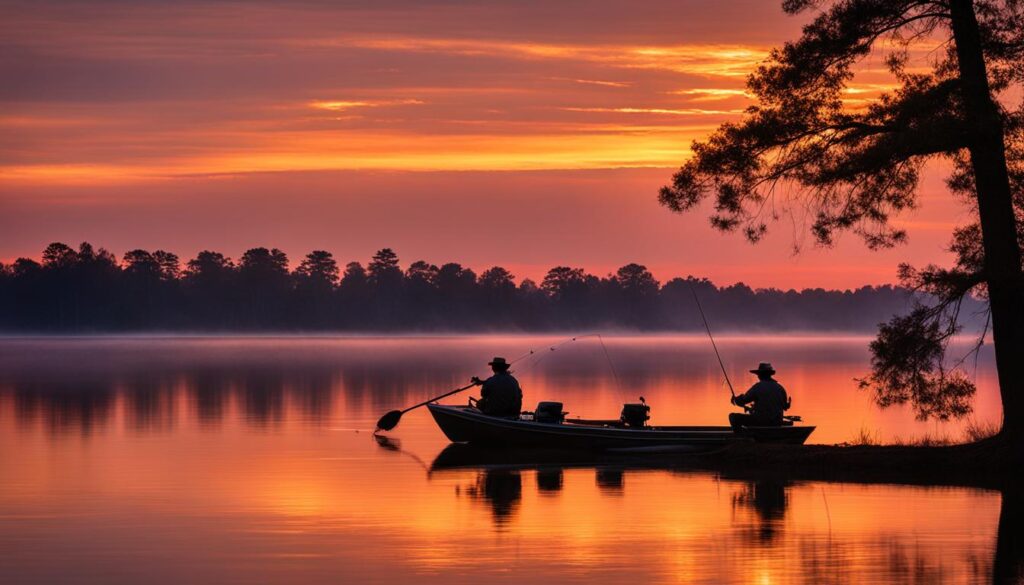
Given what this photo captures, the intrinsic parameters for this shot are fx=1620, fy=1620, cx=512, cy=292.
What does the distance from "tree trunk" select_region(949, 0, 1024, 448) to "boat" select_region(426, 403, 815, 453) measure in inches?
192

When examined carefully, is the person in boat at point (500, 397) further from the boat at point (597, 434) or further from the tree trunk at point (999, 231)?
the tree trunk at point (999, 231)

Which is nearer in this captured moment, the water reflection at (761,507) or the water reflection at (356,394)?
the water reflection at (761,507)

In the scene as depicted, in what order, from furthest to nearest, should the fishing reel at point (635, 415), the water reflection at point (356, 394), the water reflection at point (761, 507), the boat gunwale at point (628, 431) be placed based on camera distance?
the water reflection at point (356, 394), the fishing reel at point (635, 415), the boat gunwale at point (628, 431), the water reflection at point (761, 507)

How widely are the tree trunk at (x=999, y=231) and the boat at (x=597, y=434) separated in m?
4.87

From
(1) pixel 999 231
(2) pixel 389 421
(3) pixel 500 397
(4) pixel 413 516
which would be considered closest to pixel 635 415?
(3) pixel 500 397

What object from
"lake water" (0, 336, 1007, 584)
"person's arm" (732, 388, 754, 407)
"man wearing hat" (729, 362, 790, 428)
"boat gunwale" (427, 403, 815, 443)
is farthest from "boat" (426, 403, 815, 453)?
"lake water" (0, 336, 1007, 584)

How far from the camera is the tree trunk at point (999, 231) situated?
27.8 m

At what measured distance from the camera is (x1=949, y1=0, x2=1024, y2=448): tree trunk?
27812 millimetres

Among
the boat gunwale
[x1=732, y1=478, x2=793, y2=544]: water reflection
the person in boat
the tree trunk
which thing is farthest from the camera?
the person in boat

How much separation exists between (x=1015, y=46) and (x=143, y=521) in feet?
54.1

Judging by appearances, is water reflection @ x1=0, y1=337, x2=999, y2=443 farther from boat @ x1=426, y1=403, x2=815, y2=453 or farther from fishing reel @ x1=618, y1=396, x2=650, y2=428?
boat @ x1=426, y1=403, x2=815, y2=453

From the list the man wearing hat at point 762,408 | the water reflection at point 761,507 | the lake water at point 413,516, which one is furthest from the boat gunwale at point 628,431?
the water reflection at point 761,507

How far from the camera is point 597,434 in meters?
32.7

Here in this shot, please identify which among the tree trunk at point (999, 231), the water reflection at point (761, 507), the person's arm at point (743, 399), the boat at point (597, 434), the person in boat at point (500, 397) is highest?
the tree trunk at point (999, 231)
